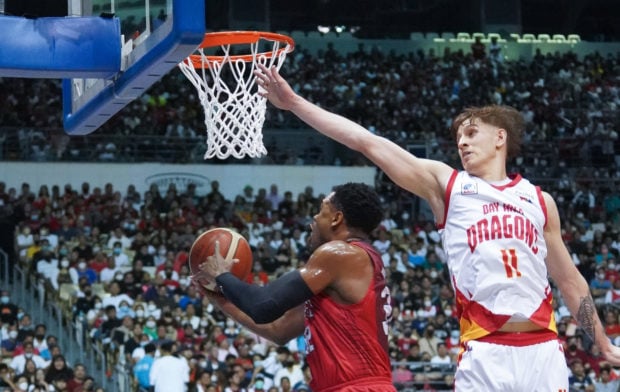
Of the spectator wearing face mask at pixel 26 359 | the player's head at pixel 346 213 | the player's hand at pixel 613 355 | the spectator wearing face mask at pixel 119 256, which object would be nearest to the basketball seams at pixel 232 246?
the player's head at pixel 346 213

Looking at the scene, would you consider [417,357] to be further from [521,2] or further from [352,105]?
[521,2]

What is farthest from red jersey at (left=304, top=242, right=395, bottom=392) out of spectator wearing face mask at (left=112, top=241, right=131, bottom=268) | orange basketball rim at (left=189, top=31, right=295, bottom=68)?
spectator wearing face mask at (left=112, top=241, right=131, bottom=268)

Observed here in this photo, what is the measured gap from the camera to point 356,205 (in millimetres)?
4664

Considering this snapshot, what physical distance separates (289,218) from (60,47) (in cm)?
1362

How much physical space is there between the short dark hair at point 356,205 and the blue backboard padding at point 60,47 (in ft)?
5.63

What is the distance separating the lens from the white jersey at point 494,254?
4266mm

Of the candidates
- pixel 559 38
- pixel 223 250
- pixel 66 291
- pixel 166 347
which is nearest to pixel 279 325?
pixel 223 250

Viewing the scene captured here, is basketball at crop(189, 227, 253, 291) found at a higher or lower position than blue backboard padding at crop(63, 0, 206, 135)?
lower

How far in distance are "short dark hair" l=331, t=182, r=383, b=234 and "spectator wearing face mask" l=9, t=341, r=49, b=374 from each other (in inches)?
375

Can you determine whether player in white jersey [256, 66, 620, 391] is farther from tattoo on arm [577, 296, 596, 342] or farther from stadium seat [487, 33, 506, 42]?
stadium seat [487, 33, 506, 42]

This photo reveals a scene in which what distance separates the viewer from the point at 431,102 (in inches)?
960

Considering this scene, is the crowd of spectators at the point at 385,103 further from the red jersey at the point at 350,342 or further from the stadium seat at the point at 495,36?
the red jersey at the point at 350,342

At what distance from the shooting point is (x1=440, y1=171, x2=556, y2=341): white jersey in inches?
168

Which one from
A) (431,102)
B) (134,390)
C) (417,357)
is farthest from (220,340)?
(431,102)
